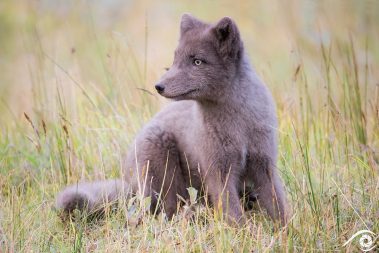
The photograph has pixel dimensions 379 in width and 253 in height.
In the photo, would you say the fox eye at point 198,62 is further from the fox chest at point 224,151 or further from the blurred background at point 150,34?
the blurred background at point 150,34

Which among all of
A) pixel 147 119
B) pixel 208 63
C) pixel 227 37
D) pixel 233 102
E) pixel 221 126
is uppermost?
pixel 227 37

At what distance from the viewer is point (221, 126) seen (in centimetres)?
481

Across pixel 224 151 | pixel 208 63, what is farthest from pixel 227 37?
pixel 224 151

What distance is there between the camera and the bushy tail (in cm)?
460

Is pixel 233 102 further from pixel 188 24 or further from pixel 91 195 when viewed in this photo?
pixel 91 195

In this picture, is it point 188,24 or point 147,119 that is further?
point 147,119

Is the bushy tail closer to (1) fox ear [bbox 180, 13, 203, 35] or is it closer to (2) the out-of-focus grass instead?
(2) the out-of-focus grass

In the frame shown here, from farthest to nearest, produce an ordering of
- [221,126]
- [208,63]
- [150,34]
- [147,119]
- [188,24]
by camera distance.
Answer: [150,34] < [147,119] < [188,24] < [221,126] < [208,63]

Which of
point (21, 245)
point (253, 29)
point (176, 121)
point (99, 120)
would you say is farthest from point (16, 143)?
point (253, 29)

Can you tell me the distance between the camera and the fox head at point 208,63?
15.2 ft

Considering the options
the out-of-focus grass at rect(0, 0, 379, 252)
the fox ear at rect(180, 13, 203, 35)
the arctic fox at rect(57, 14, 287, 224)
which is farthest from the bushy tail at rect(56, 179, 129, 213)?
the fox ear at rect(180, 13, 203, 35)

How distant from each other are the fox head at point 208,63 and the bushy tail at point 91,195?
0.90 metres

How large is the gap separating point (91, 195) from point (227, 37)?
5.09 ft

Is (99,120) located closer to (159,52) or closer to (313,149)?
(313,149)
